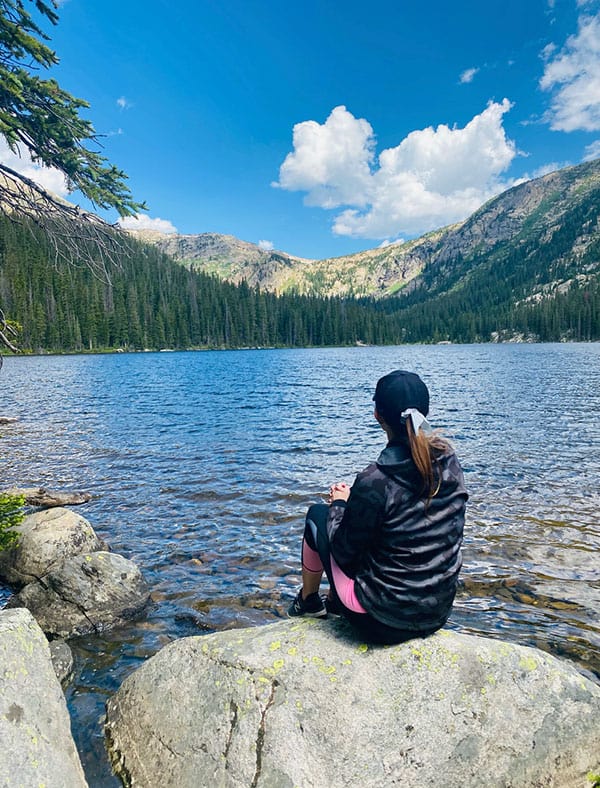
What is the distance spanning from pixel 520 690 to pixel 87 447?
21.6m

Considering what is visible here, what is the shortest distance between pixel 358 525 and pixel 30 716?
9.97 feet

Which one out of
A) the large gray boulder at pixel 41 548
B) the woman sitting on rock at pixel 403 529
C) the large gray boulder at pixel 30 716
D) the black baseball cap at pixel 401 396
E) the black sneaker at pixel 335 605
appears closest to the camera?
the large gray boulder at pixel 30 716

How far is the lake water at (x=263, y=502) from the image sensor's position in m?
7.34

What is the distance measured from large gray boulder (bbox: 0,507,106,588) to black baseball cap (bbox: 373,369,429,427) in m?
7.27

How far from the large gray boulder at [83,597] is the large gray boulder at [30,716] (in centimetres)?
338

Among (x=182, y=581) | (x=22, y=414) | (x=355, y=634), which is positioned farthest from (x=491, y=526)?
(x=22, y=414)

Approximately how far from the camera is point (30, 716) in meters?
3.72

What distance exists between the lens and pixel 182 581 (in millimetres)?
9164

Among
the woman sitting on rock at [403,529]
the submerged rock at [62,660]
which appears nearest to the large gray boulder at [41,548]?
the submerged rock at [62,660]

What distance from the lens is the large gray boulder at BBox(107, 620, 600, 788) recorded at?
3.99m

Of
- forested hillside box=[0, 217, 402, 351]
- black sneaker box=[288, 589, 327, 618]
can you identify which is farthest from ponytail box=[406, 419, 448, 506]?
forested hillside box=[0, 217, 402, 351]

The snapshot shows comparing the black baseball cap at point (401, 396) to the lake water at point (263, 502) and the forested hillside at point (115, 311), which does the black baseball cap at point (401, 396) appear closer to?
the lake water at point (263, 502)

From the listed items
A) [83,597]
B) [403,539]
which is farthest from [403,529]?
[83,597]

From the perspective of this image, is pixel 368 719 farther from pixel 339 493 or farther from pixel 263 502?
pixel 263 502
